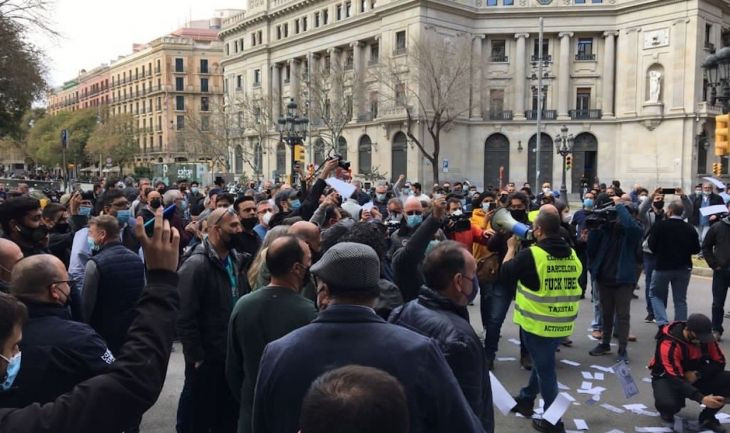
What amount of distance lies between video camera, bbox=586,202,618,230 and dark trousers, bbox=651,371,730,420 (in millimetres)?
2378

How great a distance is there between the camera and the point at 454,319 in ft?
10.3

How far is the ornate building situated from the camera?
45500 mm

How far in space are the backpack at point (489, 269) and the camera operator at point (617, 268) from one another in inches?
52.1

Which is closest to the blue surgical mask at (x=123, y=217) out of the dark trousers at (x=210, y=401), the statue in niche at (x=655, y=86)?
the dark trousers at (x=210, y=401)

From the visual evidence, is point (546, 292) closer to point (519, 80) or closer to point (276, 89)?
point (519, 80)

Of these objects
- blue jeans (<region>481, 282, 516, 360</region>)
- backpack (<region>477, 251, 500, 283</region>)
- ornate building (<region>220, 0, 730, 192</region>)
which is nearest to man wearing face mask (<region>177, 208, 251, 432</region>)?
blue jeans (<region>481, 282, 516, 360</region>)

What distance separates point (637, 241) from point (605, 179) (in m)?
45.2

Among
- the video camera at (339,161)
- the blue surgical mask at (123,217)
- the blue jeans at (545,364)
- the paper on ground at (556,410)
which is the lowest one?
the paper on ground at (556,410)

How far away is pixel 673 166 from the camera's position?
45875mm

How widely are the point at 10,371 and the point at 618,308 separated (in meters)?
7.25

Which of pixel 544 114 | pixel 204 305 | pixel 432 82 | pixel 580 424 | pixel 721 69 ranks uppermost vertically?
pixel 432 82

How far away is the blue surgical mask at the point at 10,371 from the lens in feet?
6.77

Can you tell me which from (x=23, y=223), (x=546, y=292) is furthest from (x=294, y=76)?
A: (x=546, y=292)

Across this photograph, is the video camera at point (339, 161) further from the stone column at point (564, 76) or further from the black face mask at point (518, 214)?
the stone column at point (564, 76)
